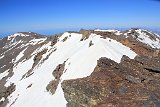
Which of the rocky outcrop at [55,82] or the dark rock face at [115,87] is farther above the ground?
the dark rock face at [115,87]

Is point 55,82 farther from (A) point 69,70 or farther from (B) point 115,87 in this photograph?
(B) point 115,87

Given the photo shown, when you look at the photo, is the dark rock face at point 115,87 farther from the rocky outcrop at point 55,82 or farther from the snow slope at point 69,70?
the rocky outcrop at point 55,82

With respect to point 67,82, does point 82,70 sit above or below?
below

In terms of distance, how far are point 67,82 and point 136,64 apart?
942 cm

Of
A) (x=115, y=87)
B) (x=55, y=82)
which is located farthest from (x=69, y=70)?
(x=115, y=87)

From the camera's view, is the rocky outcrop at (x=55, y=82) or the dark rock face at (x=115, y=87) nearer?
the dark rock face at (x=115, y=87)

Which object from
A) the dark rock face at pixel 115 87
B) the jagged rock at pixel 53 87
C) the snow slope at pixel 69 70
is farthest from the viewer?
the jagged rock at pixel 53 87

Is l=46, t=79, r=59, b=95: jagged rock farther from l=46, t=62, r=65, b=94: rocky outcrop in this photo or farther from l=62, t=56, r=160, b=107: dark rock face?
l=62, t=56, r=160, b=107: dark rock face

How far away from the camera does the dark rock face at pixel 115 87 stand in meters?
22.8

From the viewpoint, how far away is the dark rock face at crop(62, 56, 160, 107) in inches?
897

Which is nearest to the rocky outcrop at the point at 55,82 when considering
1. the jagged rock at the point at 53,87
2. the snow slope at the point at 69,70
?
the jagged rock at the point at 53,87

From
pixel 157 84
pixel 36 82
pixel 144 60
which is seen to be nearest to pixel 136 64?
pixel 144 60

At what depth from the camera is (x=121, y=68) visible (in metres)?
29.2

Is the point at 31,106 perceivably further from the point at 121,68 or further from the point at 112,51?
the point at 121,68
